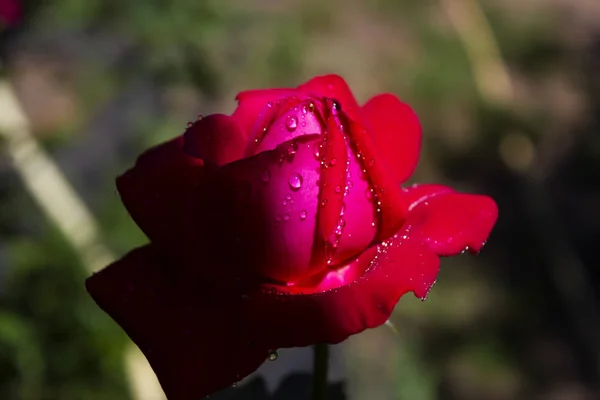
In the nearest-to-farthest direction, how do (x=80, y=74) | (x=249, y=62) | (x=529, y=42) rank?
(x=80, y=74), (x=249, y=62), (x=529, y=42)

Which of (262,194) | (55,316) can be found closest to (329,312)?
(262,194)

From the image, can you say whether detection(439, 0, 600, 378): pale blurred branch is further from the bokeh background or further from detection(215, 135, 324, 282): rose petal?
detection(215, 135, 324, 282): rose petal

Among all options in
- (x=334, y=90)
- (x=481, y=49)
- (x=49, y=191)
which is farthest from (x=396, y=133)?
(x=481, y=49)

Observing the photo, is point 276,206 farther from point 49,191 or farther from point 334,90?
point 49,191

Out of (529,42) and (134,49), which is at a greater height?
(134,49)

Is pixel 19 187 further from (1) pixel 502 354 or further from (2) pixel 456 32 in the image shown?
(2) pixel 456 32

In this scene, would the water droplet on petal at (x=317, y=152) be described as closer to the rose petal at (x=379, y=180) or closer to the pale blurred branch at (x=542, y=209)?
the rose petal at (x=379, y=180)

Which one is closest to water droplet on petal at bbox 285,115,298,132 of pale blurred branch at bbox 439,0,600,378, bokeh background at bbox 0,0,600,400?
bokeh background at bbox 0,0,600,400
